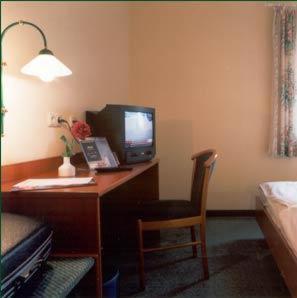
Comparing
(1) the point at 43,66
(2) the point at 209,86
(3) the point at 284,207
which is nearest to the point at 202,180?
(3) the point at 284,207

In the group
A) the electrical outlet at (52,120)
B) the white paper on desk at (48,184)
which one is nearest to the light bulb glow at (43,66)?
the electrical outlet at (52,120)

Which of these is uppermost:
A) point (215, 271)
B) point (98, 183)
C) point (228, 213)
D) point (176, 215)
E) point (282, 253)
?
point (98, 183)

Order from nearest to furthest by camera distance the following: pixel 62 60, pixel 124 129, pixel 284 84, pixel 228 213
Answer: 1. pixel 62 60
2. pixel 124 129
3. pixel 284 84
4. pixel 228 213

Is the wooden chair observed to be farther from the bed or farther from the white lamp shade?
the white lamp shade

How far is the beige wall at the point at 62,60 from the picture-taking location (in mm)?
1469

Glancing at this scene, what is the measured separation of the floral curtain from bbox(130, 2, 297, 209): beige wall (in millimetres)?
100

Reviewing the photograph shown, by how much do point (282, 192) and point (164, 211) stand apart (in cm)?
71

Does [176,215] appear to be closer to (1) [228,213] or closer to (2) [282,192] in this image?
(2) [282,192]

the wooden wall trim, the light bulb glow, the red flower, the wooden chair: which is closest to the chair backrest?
the wooden chair

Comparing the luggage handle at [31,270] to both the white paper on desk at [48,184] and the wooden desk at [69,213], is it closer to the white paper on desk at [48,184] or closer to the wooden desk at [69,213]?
the wooden desk at [69,213]

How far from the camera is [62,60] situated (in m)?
1.92

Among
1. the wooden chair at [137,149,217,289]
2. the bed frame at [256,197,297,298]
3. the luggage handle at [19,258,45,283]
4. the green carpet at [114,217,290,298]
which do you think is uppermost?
the luggage handle at [19,258,45,283]

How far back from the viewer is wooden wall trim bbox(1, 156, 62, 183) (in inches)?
54.5

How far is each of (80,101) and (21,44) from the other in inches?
26.3
